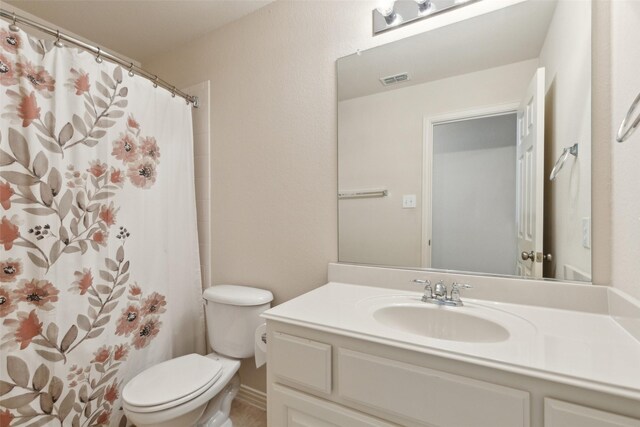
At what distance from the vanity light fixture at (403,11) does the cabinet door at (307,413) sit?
152 centimetres

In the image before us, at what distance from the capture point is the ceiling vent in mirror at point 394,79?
131 cm

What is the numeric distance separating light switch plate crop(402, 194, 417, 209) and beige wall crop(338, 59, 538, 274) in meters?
0.02

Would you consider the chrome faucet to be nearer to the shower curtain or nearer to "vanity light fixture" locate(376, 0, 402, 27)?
"vanity light fixture" locate(376, 0, 402, 27)

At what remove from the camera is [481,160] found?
117cm

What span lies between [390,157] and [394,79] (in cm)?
36

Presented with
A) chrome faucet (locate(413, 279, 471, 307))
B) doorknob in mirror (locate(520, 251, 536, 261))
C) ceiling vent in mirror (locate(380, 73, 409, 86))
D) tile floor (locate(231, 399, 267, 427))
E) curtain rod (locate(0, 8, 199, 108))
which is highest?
curtain rod (locate(0, 8, 199, 108))

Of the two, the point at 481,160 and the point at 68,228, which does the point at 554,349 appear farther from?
the point at 68,228

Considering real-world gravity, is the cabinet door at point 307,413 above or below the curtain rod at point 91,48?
below

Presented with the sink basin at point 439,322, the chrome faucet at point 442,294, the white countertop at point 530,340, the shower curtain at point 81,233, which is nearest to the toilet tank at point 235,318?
the shower curtain at point 81,233

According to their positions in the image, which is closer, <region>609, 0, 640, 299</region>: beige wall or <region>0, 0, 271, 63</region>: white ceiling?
<region>609, 0, 640, 299</region>: beige wall

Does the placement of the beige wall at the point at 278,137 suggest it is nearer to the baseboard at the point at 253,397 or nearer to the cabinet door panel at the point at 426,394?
the baseboard at the point at 253,397

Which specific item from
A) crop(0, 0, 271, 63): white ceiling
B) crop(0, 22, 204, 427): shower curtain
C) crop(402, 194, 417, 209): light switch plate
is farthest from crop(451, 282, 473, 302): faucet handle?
crop(0, 0, 271, 63): white ceiling

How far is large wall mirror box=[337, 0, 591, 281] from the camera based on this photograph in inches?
40.6

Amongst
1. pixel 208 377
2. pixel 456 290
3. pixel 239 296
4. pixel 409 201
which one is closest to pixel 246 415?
pixel 208 377
